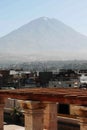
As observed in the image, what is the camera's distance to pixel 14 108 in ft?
123

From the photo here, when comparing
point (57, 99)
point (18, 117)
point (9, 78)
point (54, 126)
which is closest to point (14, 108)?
point (18, 117)

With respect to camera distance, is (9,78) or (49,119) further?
(9,78)

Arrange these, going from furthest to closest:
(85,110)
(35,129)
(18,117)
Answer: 1. (18,117)
2. (35,129)
3. (85,110)

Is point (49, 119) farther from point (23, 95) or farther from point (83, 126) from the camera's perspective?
point (83, 126)

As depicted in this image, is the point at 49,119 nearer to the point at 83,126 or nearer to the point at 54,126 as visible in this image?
the point at 54,126

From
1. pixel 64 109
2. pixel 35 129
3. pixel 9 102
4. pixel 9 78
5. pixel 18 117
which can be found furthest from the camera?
pixel 9 78

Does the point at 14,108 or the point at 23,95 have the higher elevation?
the point at 23,95

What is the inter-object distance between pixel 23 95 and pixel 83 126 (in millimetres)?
2133

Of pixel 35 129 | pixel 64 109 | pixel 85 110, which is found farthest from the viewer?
pixel 64 109

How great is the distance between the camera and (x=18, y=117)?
120 ft

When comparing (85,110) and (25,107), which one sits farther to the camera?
(25,107)

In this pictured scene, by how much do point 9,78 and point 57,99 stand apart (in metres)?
79.4

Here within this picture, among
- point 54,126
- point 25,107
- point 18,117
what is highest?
point 25,107

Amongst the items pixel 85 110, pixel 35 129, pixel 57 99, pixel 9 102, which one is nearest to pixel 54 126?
pixel 35 129
